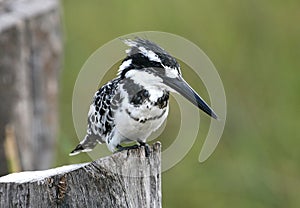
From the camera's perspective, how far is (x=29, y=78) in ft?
16.1

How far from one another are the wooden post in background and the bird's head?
120 cm

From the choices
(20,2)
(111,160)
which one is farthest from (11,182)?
(20,2)

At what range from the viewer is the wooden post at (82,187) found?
264cm

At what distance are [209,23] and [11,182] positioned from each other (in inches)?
128

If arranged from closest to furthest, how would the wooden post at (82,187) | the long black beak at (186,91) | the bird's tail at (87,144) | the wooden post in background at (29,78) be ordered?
the wooden post at (82,187) < the long black beak at (186,91) < the bird's tail at (87,144) < the wooden post in background at (29,78)

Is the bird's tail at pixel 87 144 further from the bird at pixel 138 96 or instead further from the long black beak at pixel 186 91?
the long black beak at pixel 186 91

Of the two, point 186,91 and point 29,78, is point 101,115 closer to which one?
point 186,91

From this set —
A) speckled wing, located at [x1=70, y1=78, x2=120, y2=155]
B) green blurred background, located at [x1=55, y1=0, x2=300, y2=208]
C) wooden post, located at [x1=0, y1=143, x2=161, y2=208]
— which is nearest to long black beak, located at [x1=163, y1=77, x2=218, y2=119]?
speckled wing, located at [x1=70, y1=78, x2=120, y2=155]

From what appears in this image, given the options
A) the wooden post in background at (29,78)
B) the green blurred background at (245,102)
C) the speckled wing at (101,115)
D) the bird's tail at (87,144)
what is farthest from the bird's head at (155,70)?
the green blurred background at (245,102)

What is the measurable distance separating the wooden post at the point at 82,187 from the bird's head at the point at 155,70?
0.51 meters

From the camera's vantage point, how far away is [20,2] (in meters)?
5.10

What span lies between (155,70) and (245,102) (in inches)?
89.9

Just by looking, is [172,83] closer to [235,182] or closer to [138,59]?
[138,59]

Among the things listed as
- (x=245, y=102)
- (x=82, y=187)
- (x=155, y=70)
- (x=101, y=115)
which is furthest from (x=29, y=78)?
(x=82, y=187)
